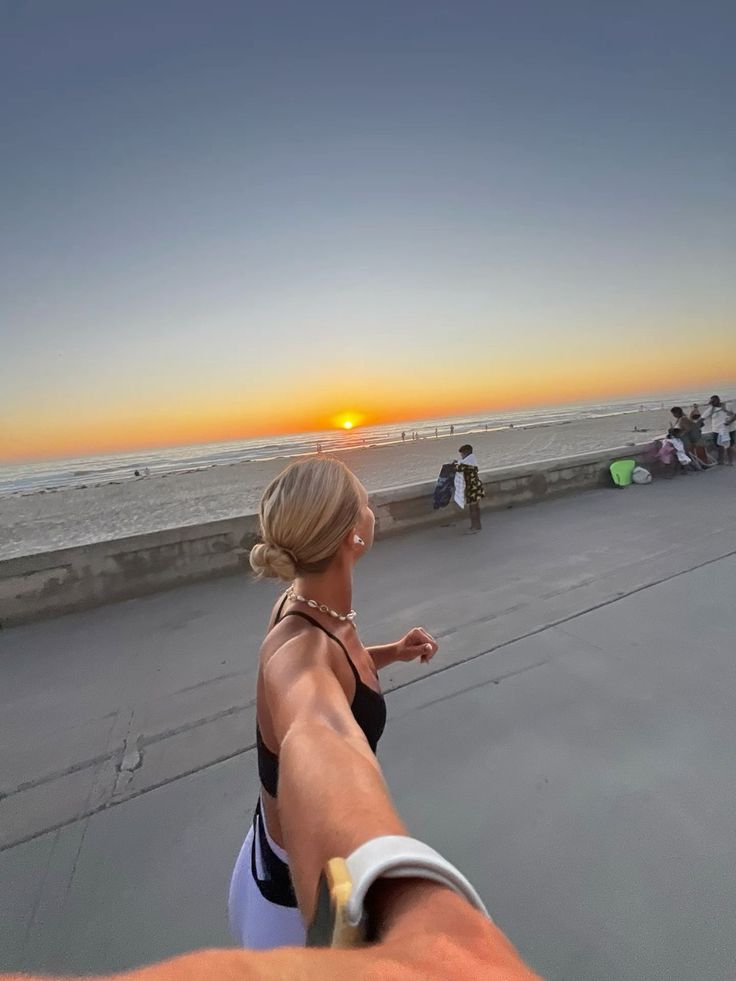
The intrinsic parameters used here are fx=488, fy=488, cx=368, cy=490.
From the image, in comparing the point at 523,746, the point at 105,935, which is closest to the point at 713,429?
the point at 523,746

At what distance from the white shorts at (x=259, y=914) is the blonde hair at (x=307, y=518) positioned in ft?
2.18

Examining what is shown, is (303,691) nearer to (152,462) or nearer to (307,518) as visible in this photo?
(307,518)

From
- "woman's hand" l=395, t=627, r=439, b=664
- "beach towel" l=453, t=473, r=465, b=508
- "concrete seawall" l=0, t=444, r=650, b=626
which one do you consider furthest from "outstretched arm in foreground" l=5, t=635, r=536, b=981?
"beach towel" l=453, t=473, r=465, b=508

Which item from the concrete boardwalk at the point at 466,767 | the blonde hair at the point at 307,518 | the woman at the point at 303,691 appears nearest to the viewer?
the woman at the point at 303,691

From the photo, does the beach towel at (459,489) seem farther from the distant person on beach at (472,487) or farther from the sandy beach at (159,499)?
the sandy beach at (159,499)

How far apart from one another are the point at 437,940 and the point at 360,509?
3.26 feet

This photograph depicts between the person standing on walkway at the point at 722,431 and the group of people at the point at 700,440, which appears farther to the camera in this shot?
the person standing on walkway at the point at 722,431

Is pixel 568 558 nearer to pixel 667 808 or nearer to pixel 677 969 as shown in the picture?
pixel 667 808

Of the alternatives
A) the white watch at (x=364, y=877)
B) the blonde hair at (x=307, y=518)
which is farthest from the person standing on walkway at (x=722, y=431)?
the white watch at (x=364, y=877)

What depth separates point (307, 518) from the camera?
1.31 m

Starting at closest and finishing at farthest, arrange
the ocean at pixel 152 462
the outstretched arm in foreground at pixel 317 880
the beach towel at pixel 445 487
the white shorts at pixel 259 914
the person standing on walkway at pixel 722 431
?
the outstretched arm in foreground at pixel 317 880
the white shorts at pixel 259 914
the beach towel at pixel 445 487
the person standing on walkway at pixel 722 431
the ocean at pixel 152 462

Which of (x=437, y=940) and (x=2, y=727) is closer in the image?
(x=437, y=940)

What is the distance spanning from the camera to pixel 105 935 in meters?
1.69

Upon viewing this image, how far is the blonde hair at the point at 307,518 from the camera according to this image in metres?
1.32
